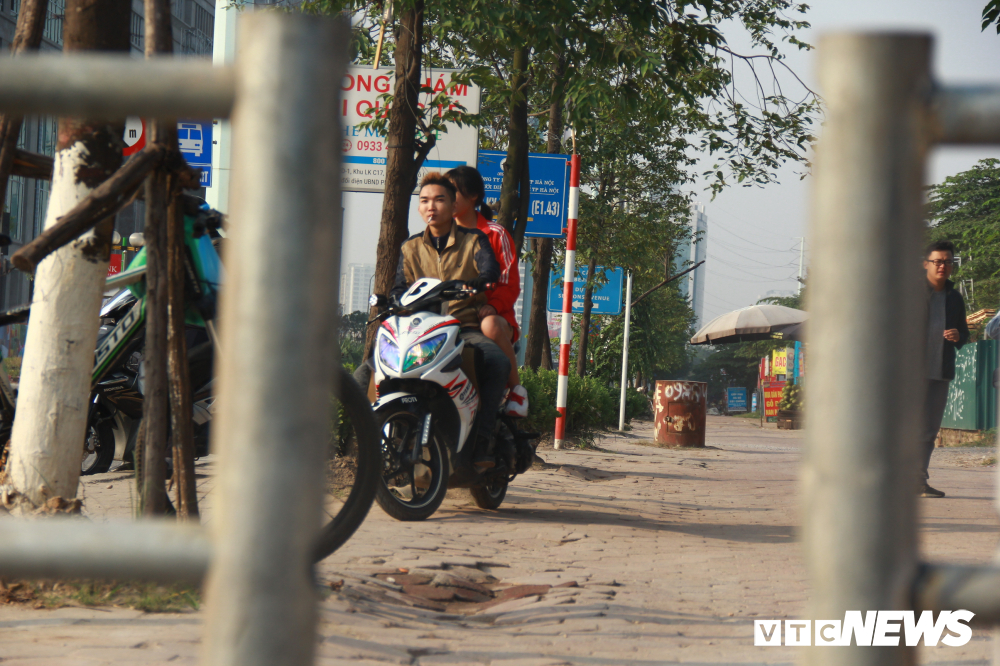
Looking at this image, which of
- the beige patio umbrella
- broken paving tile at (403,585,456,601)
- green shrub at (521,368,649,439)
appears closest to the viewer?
broken paving tile at (403,585,456,601)

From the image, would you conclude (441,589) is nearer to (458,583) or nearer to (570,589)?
(458,583)

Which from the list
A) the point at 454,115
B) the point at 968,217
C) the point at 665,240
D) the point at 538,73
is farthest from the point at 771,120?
the point at 968,217

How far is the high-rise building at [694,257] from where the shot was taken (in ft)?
91.0

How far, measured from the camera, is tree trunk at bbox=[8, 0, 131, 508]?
112 inches

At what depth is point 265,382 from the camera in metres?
0.72

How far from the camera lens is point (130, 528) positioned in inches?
29.1

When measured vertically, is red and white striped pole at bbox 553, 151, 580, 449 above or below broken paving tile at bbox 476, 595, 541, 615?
above

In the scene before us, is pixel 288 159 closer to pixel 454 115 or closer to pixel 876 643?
pixel 876 643

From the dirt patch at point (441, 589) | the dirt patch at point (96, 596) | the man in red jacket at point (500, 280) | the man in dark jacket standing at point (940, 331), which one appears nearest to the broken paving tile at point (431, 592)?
the dirt patch at point (441, 589)

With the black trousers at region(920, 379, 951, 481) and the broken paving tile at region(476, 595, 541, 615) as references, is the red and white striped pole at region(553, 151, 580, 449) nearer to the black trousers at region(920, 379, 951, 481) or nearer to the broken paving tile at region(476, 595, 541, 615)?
the black trousers at region(920, 379, 951, 481)

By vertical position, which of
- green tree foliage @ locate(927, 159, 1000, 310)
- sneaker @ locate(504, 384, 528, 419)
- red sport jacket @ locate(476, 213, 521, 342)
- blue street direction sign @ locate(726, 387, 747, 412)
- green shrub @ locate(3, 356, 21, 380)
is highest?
green tree foliage @ locate(927, 159, 1000, 310)

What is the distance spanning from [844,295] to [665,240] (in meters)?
23.2

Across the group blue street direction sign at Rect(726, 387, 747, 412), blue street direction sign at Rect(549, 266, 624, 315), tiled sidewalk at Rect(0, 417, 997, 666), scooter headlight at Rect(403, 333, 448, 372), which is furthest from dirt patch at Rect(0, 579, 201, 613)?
blue street direction sign at Rect(726, 387, 747, 412)

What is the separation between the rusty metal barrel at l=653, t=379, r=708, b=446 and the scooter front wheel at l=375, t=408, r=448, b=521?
9846mm
